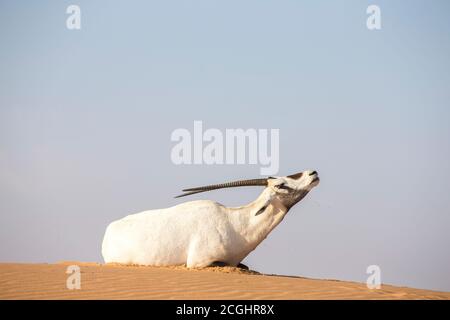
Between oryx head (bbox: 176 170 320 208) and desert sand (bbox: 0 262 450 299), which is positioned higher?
oryx head (bbox: 176 170 320 208)

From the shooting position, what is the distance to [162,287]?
10.9 m

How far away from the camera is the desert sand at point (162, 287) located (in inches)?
402

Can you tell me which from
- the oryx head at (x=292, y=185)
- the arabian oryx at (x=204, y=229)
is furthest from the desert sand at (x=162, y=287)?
the oryx head at (x=292, y=185)

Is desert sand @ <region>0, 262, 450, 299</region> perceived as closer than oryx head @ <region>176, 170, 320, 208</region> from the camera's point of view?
Yes

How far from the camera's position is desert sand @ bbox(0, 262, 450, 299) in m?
10.2

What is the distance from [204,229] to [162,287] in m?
4.56

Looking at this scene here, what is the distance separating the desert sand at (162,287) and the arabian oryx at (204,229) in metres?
2.01

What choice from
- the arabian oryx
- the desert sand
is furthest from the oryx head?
the desert sand

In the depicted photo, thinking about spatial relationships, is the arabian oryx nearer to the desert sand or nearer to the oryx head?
the oryx head

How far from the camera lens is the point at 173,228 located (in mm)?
15469

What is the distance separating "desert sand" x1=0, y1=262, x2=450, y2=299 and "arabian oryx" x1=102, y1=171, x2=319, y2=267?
6.60ft
